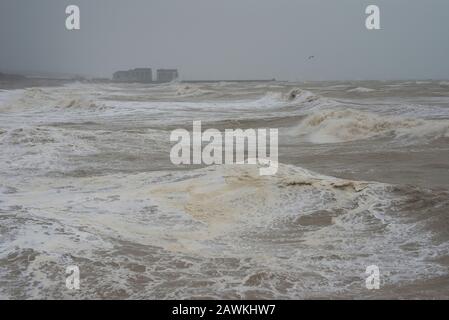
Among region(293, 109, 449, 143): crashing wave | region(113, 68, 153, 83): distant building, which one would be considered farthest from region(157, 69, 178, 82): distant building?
region(293, 109, 449, 143): crashing wave

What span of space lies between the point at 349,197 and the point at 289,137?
31.9 ft

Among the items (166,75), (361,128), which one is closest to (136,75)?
(166,75)

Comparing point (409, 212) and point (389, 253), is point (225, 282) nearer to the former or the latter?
point (389, 253)

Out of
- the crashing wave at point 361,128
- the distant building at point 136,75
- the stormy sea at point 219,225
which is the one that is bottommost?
the stormy sea at point 219,225

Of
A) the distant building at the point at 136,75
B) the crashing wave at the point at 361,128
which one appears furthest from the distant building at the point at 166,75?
the crashing wave at the point at 361,128

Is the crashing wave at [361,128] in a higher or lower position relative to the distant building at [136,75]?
lower

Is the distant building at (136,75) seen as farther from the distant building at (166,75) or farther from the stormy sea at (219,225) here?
the stormy sea at (219,225)

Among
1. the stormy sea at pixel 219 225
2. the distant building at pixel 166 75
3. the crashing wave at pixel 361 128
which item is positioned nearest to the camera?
the stormy sea at pixel 219 225

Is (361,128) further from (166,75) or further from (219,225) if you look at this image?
(166,75)

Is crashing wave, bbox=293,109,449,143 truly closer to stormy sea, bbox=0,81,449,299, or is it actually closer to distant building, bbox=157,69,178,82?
stormy sea, bbox=0,81,449,299

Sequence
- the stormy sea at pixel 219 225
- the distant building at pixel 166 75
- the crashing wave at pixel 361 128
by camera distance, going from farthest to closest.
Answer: the distant building at pixel 166 75 < the crashing wave at pixel 361 128 < the stormy sea at pixel 219 225

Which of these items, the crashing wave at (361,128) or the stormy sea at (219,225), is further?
the crashing wave at (361,128)

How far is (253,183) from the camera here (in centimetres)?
812
